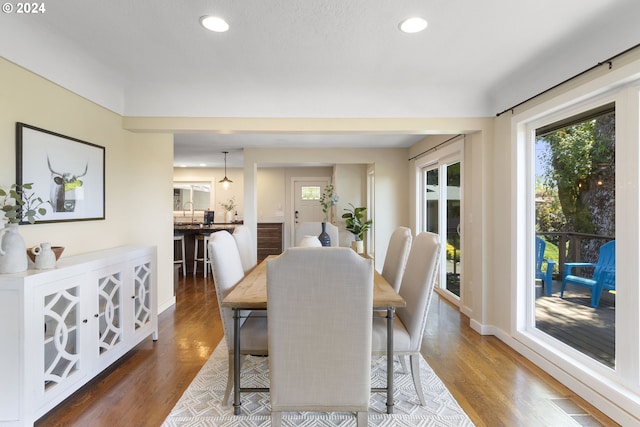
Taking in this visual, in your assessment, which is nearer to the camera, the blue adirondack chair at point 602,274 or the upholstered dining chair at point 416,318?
the upholstered dining chair at point 416,318

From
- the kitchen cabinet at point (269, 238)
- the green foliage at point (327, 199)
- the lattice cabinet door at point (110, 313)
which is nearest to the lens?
the lattice cabinet door at point (110, 313)

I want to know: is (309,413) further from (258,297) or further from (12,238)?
(12,238)

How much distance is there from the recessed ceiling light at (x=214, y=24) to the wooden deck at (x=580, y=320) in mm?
2968

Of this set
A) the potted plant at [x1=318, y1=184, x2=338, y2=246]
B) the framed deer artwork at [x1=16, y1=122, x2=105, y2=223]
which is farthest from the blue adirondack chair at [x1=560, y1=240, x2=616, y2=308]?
the potted plant at [x1=318, y1=184, x2=338, y2=246]

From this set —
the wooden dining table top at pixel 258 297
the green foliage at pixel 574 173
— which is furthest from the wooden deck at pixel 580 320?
the wooden dining table top at pixel 258 297

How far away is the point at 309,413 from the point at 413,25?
2.42 meters

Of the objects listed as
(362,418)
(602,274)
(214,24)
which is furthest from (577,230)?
(214,24)

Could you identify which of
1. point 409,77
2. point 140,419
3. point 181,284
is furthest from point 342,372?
point 181,284

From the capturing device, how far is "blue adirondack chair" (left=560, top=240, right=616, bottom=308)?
79.7 inches

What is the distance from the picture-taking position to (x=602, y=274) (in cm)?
211

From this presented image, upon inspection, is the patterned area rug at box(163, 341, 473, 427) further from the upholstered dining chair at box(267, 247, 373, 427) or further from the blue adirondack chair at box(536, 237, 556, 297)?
the blue adirondack chair at box(536, 237, 556, 297)

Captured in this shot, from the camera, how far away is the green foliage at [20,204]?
5.72 ft

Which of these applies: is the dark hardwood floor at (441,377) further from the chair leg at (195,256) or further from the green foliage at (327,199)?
the green foliage at (327,199)

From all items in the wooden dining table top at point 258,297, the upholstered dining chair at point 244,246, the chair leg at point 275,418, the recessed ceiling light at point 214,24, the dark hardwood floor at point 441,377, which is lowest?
the dark hardwood floor at point 441,377
